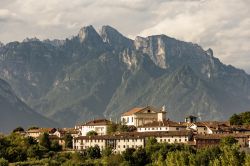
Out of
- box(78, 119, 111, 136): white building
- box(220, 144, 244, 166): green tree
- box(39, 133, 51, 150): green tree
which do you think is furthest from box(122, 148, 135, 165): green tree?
box(78, 119, 111, 136): white building

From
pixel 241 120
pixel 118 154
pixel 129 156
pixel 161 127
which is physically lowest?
pixel 129 156

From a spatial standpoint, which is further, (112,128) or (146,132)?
(112,128)

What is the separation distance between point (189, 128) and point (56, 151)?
31.3 m

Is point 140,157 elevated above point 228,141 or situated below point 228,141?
below

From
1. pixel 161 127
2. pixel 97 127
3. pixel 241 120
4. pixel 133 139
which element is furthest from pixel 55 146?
pixel 241 120

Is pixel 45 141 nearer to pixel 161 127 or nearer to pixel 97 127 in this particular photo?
pixel 97 127

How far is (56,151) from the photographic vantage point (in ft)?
459

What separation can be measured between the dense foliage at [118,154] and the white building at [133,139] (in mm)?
3628

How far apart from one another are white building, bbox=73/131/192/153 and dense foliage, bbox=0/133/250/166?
3628mm

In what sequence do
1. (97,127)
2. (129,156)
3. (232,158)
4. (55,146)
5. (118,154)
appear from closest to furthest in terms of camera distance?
1. (232,158)
2. (129,156)
3. (118,154)
4. (55,146)
5. (97,127)

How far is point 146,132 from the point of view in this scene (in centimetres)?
14162

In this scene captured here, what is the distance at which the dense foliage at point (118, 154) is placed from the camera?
103438 mm

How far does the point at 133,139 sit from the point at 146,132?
620 cm

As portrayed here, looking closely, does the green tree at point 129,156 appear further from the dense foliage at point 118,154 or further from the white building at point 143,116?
the white building at point 143,116
